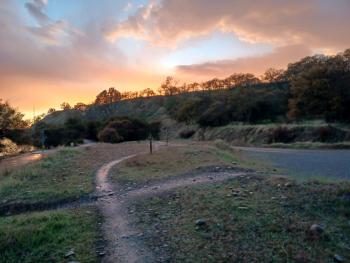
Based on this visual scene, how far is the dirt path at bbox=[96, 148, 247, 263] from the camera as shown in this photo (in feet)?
18.2

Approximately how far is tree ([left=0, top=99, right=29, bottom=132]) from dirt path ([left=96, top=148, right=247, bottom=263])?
90.1ft

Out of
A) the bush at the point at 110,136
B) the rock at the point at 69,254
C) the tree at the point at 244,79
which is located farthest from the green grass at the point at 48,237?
the tree at the point at 244,79

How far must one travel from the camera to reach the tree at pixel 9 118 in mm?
36472

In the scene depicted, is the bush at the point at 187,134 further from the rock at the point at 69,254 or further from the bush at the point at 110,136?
the rock at the point at 69,254

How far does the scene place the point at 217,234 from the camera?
6.05 meters

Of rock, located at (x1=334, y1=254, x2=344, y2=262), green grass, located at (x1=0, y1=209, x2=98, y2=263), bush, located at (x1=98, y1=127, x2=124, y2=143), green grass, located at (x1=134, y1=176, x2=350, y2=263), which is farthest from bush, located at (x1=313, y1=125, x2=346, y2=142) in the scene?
green grass, located at (x1=0, y1=209, x2=98, y2=263)

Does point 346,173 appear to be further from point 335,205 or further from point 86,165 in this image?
point 86,165

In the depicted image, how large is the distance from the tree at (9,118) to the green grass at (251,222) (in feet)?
108

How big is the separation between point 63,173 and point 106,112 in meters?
105

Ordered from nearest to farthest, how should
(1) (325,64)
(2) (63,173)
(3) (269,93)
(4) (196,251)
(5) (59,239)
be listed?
1. (4) (196,251)
2. (5) (59,239)
3. (2) (63,173)
4. (1) (325,64)
5. (3) (269,93)

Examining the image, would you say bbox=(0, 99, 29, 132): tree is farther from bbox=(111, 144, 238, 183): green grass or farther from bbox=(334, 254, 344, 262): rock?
bbox=(334, 254, 344, 262): rock

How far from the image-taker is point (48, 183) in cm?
1125

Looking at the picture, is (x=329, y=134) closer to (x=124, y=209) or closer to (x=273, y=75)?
(x=124, y=209)

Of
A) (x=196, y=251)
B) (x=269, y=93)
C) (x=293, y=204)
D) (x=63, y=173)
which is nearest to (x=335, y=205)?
(x=293, y=204)
